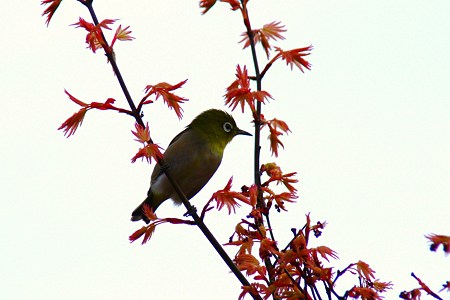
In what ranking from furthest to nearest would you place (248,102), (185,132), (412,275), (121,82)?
(185,132) < (248,102) < (121,82) < (412,275)

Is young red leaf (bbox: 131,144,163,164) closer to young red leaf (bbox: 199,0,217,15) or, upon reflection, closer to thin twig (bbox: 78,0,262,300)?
thin twig (bbox: 78,0,262,300)

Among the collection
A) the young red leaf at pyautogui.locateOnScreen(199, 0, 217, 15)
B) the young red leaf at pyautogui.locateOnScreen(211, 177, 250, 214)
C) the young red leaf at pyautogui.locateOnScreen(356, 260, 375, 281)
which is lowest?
the young red leaf at pyautogui.locateOnScreen(356, 260, 375, 281)

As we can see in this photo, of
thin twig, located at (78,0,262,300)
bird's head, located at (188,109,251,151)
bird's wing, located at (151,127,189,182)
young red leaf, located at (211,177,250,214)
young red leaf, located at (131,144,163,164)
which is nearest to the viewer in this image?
thin twig, located at (78,0,262,300)

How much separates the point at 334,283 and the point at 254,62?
1288 mm

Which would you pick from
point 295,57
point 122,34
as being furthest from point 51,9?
point 295,57

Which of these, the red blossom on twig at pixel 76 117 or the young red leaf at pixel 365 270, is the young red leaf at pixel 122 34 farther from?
the young red leaf at pixel 365 270

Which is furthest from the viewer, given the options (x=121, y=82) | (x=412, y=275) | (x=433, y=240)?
(x=121, y=82)

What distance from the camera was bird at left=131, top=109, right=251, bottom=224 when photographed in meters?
8.00

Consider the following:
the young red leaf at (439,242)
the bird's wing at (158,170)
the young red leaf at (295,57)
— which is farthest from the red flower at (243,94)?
the bird's wing at (158,170)

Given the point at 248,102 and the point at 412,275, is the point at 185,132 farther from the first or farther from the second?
the point at 412,275

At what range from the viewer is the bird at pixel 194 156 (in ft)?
26.2

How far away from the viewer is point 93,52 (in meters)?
3.65

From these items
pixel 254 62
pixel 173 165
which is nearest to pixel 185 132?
pixel 173 165

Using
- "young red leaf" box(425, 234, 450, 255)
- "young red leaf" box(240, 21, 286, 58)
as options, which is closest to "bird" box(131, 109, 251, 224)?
"young red leaf" box(240, 21, 286, 58)
